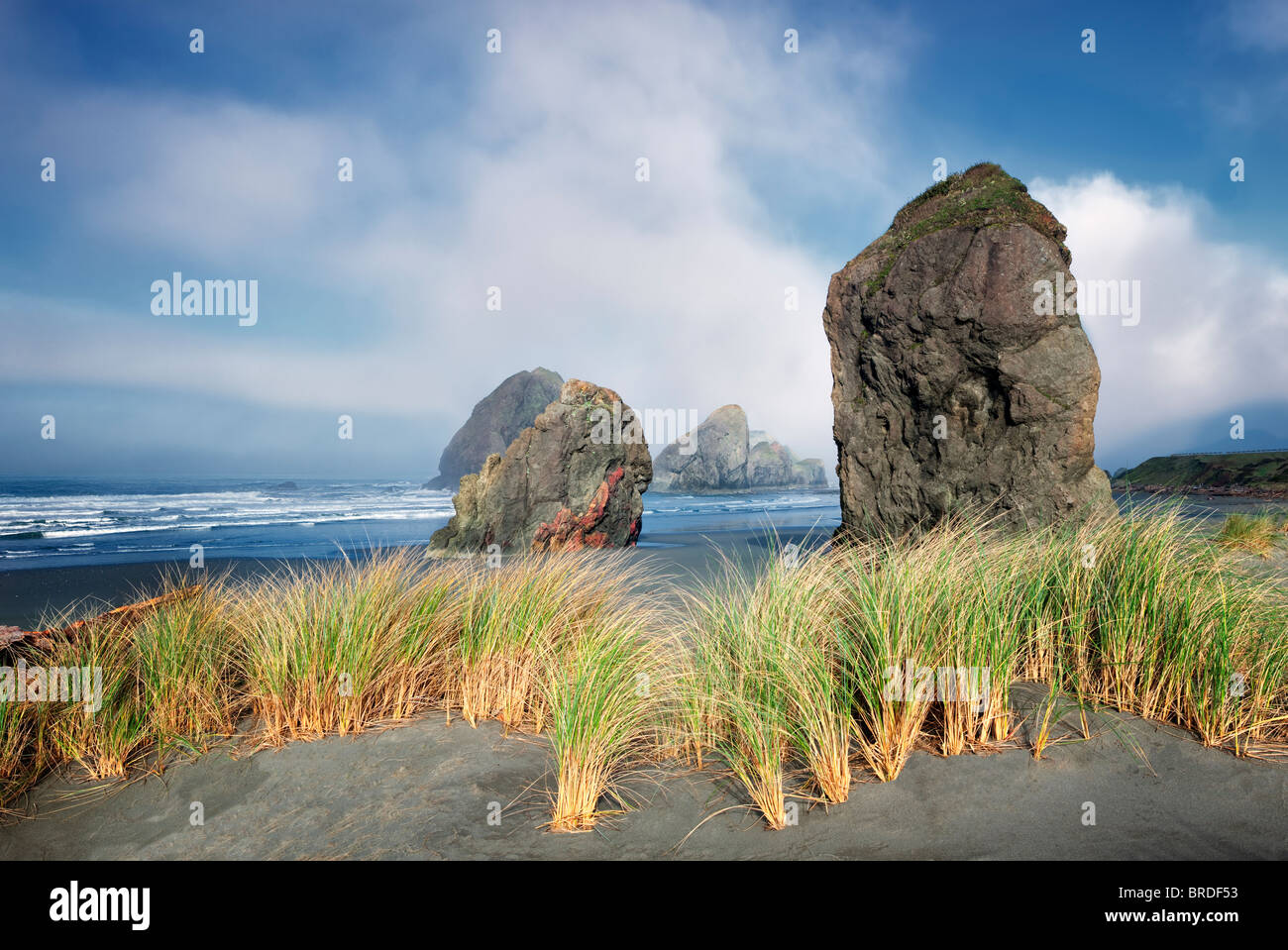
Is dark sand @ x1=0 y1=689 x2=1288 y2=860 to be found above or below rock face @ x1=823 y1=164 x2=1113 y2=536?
below

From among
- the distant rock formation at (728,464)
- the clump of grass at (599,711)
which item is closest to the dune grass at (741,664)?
the clump of grass at (599,711)

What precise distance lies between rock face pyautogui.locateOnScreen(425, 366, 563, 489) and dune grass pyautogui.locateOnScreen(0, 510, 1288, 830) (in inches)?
3327

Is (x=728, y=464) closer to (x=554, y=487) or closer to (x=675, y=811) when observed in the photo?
(x=554, y=487)

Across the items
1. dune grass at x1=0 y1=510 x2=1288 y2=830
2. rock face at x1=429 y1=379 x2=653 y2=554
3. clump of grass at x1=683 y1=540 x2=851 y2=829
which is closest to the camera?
clump of grass at x1=683 y1=540 x2=851 y2=829

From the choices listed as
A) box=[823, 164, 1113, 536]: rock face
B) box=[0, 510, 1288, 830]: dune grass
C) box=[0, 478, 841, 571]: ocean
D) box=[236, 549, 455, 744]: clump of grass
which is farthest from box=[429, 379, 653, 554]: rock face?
box=[0, 510, 1288, 830]: dune grass

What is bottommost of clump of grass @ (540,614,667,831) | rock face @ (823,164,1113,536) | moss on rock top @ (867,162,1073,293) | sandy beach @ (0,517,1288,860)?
sandy beach @ (0,517,1288,860)

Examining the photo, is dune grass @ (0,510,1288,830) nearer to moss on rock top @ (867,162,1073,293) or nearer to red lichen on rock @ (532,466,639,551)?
moss on rock top @ (867,162,1073,293)

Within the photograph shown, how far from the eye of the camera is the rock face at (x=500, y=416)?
301ft

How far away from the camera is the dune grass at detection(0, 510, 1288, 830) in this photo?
3.95 meters

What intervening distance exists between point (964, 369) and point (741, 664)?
8403mm

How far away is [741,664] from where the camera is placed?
4.36 meters

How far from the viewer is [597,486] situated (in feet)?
57.6

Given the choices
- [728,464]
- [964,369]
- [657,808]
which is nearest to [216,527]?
[964,369]
